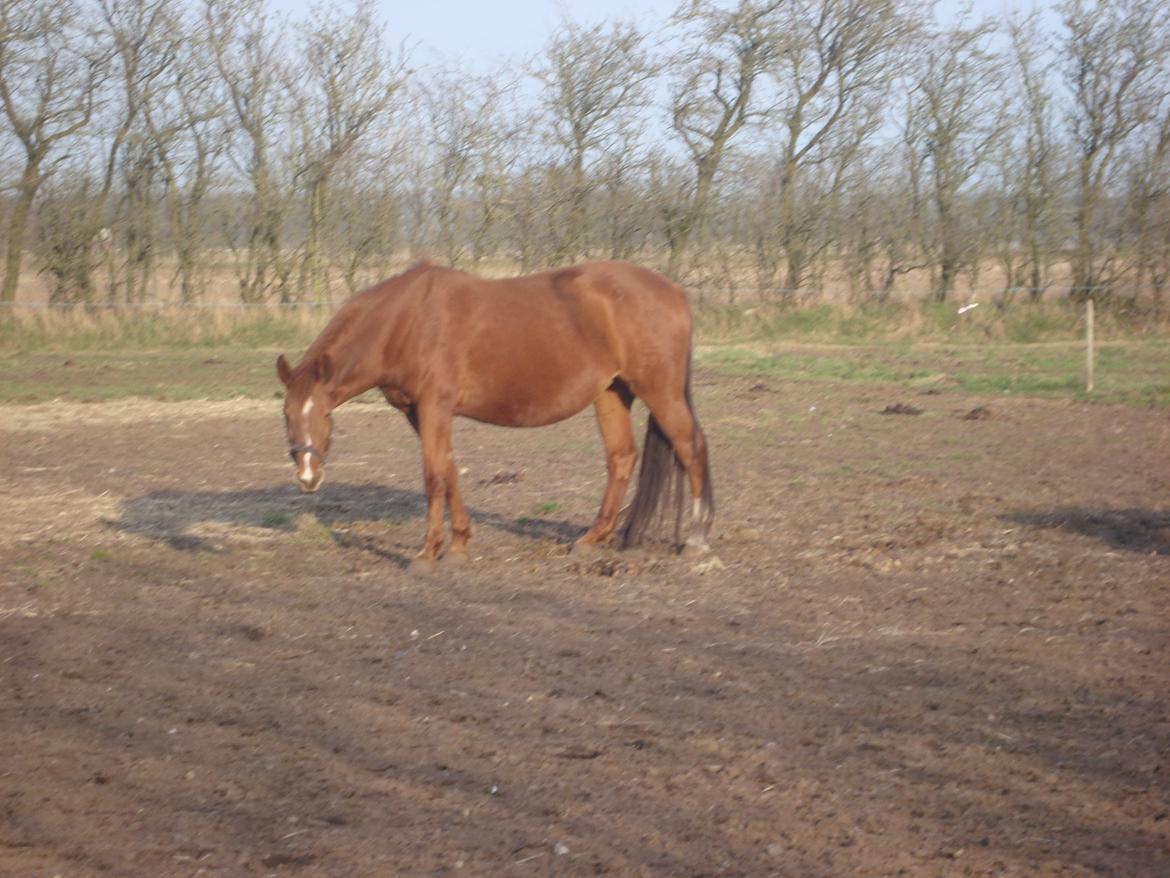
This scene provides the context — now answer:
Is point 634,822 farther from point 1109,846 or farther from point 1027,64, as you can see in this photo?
point 1027,64

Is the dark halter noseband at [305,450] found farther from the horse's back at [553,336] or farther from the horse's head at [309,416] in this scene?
the horse's back at [553,336]

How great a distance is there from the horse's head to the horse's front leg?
0.59 m

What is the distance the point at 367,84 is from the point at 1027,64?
1527 cm

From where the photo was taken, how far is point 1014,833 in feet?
11.9

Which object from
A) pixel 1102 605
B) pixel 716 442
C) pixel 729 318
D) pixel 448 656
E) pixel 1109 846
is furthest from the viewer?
pixel 729 318

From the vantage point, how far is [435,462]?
778 cm

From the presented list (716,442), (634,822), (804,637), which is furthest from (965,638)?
(716,442)

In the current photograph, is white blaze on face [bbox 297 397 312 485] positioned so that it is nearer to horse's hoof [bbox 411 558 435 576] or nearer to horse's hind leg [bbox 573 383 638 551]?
horse's hoof [bbox 411 558 435 576]

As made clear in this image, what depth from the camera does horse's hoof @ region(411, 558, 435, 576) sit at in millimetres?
7429

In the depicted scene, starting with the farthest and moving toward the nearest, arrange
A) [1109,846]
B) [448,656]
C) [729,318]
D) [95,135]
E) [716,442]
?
[95,135] → [729,318] → [716,442] → [448,656] → [1109,846]

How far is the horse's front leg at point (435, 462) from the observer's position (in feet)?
25.2

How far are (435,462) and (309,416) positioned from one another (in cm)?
81

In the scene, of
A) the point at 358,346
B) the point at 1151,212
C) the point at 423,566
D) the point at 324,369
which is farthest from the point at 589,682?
the point at 1151,212

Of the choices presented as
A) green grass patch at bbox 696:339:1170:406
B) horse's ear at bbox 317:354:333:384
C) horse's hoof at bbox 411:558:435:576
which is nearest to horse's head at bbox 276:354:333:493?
horse's ear at bbox 317:354:333:384
